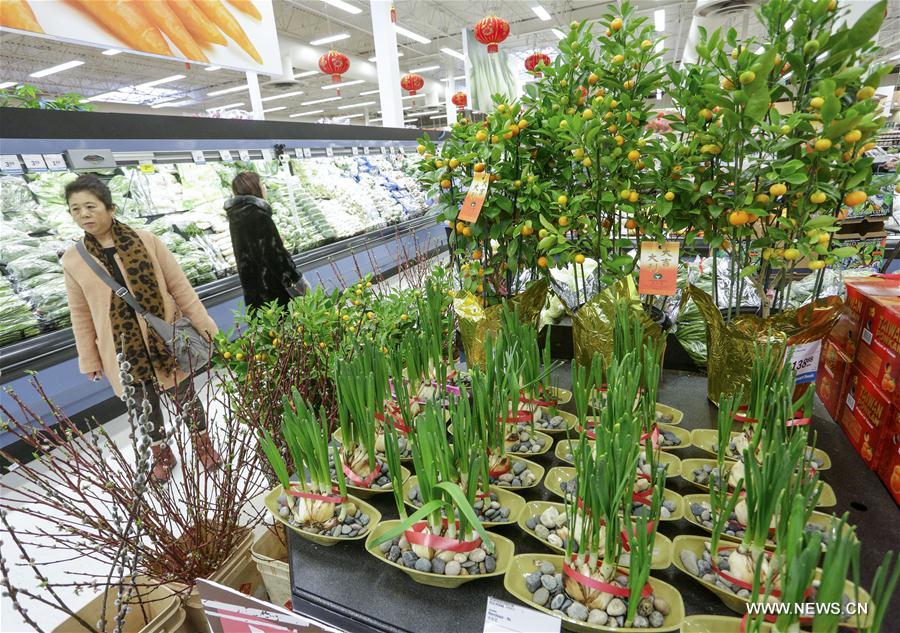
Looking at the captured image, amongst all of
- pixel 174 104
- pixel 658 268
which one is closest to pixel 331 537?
pixel 658 268

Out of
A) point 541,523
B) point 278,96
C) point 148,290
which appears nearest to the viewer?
point 541,523

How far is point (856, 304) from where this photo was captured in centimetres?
124

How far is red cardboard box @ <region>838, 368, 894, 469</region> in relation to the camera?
1092 millimetres

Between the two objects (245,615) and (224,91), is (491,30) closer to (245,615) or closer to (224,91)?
(245,615)

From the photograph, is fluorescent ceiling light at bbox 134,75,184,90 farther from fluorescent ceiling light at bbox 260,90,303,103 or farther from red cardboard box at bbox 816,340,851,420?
red cardboard box at bbox 816,340,851,420

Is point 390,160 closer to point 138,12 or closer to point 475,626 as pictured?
point 138,12

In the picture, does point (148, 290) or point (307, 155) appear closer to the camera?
point (148, 290)

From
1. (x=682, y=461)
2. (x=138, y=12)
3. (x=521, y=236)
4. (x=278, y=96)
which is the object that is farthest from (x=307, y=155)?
(x=278, y=96)

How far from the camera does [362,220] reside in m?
5.22

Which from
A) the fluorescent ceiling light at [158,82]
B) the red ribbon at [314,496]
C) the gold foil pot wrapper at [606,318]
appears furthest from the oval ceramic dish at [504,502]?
the fluorescent ceiling light at [158,82]

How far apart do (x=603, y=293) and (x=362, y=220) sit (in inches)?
164

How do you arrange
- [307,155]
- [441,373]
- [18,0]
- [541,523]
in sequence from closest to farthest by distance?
[541,523] → [441,373] → [18,0] → [307,155]

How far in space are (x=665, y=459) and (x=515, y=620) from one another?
0.53 metres

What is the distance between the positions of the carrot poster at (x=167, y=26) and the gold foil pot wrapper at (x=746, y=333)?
273 centimetres
